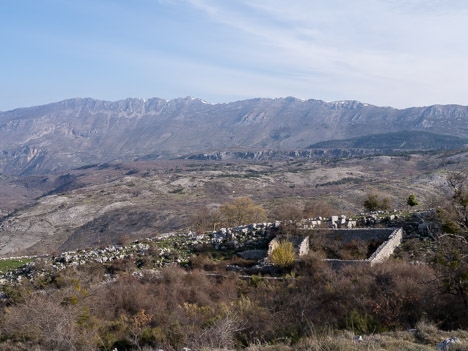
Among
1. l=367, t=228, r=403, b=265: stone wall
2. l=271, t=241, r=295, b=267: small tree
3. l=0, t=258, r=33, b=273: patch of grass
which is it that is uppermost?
l=367, t=228, r=403, b=265: stone wall

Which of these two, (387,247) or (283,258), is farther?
(387,247)

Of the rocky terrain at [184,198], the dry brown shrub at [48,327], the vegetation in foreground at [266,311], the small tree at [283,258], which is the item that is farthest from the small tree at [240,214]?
the dry brown shrub at [48,327]

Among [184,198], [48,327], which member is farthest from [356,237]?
[184,198]

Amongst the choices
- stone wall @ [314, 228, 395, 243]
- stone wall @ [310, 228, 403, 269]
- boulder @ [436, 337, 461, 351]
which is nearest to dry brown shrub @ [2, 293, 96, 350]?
boulder @ [436, 337, 461, 351]

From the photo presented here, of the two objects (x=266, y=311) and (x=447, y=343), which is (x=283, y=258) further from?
(x=447, y=343)

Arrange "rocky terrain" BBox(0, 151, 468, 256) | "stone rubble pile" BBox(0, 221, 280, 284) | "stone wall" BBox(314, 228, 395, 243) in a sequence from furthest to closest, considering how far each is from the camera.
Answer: "rocky terrain" BBox(0, 151, 468, 256) < "stone wall" BBox(314, 228, 395, 243) < "stone rubble pile" BBox(0, 221, 280, 284)

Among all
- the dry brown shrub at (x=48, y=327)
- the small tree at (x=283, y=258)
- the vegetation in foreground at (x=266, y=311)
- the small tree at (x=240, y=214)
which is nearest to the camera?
the vegetation in foreground at (x=266, y=311)

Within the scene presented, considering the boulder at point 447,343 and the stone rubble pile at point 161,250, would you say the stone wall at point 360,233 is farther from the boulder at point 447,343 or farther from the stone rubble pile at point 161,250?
the boulder at point 447,343

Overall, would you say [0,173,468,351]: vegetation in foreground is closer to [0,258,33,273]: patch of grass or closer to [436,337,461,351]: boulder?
[436,337,461,351]: boulder
